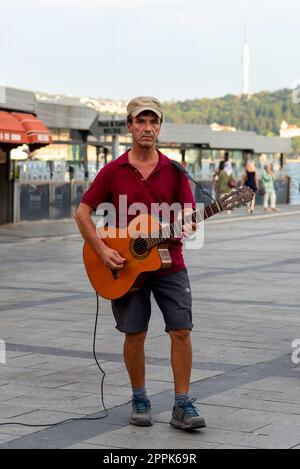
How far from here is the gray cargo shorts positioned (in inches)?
248

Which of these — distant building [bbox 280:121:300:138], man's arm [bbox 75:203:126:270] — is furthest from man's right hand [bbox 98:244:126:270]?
distant building [bbox 280:121:300:138]

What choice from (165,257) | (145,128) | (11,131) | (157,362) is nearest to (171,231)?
(165,257)

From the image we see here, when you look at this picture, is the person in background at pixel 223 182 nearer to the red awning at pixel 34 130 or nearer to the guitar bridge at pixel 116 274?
the red awning at pixel 34 130

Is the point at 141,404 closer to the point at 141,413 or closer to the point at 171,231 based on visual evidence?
the point at 141,413

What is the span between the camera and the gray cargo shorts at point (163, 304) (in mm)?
6301

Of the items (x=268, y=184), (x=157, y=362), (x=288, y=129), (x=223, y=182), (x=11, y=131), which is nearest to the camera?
(x=157, y=362)

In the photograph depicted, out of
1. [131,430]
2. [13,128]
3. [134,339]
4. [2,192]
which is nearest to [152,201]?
[134,339]

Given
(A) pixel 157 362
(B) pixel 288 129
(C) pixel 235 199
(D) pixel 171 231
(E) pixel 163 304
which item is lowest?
(A) pixel 157 362

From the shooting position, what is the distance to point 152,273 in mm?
6363

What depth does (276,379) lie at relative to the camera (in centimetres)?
761

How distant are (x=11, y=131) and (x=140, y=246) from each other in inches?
685

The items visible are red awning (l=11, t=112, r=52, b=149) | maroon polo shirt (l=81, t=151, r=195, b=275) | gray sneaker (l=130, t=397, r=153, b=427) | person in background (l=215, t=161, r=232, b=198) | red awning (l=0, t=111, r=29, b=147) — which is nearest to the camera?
gray sneaker (l=130, t=397, r=153, b=427)

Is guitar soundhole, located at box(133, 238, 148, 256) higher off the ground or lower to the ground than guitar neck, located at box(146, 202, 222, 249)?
lower

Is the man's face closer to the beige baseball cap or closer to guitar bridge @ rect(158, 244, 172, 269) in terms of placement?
the beige baseball cap
